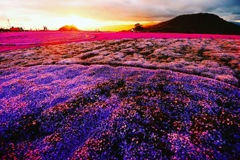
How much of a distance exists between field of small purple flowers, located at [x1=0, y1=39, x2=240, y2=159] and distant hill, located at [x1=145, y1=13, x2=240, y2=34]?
154288 millimetres

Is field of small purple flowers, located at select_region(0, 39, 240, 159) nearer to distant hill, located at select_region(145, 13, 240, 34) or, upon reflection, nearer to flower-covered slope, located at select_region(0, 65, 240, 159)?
flower-covered slope, located at select_region(0, 65, 240, 159)

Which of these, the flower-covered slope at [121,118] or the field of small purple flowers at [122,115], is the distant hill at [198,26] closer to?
the field of small purple flowers at [122,115]

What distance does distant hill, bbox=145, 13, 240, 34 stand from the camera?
168350 mm

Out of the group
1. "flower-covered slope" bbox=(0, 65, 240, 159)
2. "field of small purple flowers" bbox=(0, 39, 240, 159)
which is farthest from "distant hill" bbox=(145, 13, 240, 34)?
"flower-covered slope" bbox=(0, 65, 240, 159)

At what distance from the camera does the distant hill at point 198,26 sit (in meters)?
168

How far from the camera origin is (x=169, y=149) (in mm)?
7465

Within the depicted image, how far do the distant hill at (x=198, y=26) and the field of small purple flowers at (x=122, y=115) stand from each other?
154288 mm

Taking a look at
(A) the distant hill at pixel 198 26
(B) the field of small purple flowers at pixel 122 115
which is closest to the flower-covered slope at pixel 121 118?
(B) the field of small purple flowers at pixel 122 115

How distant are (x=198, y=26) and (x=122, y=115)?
192m

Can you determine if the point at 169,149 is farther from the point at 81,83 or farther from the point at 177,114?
the point at 81,83

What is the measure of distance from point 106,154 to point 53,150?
2.34 m

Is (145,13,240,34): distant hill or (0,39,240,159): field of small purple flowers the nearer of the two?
(0,39,240,159): field of small purple flowers

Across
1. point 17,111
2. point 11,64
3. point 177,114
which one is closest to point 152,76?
point 177,114

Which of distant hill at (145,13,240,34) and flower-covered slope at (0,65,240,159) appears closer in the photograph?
flower-covered slope at (0,65,240,159)
